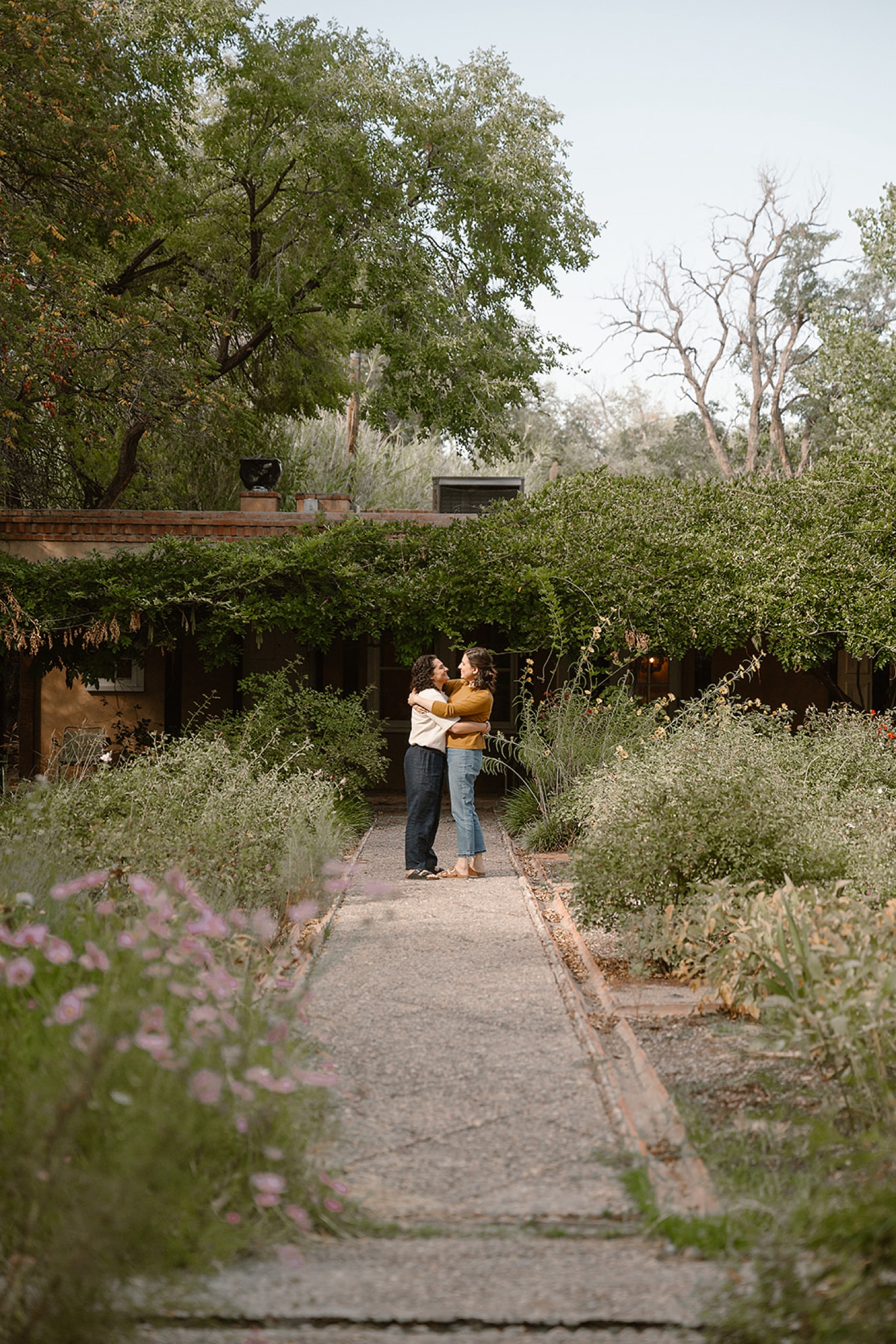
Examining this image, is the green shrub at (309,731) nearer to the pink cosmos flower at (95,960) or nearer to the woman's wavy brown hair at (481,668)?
the woman's wavy brown hair at (481,668)

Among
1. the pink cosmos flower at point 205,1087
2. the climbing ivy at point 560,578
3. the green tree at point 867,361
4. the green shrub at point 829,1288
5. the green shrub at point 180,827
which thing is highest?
the green tree at point 867,361

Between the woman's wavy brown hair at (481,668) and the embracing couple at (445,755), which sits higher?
the woman's wavy brown hair at (481,668)

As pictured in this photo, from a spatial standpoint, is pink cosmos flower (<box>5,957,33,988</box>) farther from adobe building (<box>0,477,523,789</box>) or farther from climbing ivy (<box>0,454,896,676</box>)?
adobe building (<box>0,477,523,789</box>)

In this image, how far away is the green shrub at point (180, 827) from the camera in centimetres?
606

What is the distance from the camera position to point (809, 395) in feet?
115

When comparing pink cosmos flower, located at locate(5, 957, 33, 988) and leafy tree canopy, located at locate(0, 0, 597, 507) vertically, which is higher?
leafy tree canopy, located at locate(0, 0, 597, 507)

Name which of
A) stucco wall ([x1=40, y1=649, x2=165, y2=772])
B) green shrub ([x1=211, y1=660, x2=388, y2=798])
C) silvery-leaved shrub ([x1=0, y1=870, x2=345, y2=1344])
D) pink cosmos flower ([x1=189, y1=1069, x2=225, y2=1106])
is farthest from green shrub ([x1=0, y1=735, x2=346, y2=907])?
stucco wall ([x1=40, y1=649, x2=165, y2=772])

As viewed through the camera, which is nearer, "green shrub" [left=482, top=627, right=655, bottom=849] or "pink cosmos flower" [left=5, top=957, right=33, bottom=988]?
"pink cosmos flower" [left=5, top=957, right=33, bottom=988]

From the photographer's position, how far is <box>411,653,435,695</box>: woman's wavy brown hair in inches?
331

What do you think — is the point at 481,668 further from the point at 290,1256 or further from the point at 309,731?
the point at 290,1256

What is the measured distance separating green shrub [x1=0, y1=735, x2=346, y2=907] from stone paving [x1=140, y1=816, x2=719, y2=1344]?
109 cm

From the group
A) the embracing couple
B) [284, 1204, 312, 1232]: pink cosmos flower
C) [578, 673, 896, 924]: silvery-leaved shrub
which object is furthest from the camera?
the embracing couple

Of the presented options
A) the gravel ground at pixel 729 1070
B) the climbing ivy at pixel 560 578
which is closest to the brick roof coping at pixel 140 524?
the climbing ivy at pixel 560 578

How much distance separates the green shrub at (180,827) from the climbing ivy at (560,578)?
143 inches
